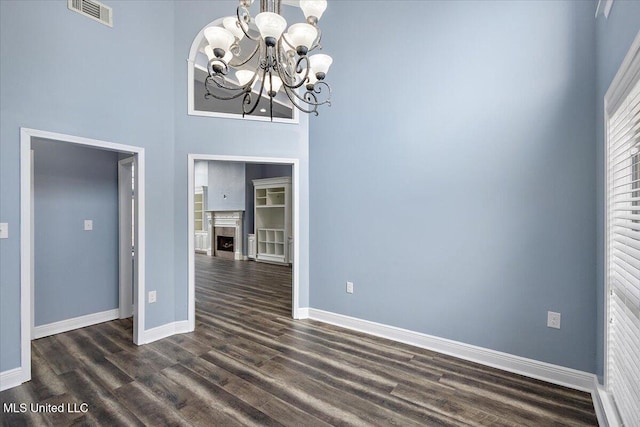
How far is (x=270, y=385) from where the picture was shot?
2.43 meters

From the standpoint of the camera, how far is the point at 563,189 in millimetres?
2434

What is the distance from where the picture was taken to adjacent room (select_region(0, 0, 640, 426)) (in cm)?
209

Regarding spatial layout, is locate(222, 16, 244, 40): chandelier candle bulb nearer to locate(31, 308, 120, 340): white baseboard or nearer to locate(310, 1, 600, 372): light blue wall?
locate(310, 1, 600, 372): light blue wall

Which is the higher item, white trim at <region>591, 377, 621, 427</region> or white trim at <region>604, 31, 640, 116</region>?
white trim at <region>604, 31, 640, 116</region>

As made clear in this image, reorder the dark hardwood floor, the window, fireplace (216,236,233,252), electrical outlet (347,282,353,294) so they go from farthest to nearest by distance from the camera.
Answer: fireplace (216,236,233,252)
electrical outlet (347,282,353,294)
the dark hardwood floor
the window

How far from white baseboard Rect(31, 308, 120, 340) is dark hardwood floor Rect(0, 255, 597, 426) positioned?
0.35 ft

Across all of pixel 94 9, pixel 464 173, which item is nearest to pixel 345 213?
pixel 464 173

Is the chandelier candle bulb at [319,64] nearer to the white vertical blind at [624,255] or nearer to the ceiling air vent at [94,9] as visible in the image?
the white vertical blind at [624,255]

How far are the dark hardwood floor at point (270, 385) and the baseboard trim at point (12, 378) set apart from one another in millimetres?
60

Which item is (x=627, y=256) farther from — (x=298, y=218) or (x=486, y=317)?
(x=298, y=218)

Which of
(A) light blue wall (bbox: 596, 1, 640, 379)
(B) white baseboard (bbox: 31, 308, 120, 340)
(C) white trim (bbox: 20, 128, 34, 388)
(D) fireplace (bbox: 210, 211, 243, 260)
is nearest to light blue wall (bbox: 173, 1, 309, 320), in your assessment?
(B) white baseboard (bbox: 31, 308, 120, 340)

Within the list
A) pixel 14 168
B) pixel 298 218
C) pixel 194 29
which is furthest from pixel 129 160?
pixel 298 218

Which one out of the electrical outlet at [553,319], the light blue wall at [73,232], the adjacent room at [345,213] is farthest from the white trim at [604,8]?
the light blue wall at [73,232]

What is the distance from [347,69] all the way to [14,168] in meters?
3.13
